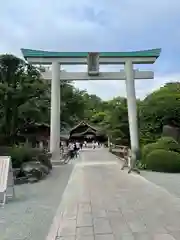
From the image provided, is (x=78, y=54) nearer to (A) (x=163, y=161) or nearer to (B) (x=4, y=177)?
(A) (x=163, y=161)

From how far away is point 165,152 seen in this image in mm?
18172

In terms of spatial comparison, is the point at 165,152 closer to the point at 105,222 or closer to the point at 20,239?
the point at 105,222

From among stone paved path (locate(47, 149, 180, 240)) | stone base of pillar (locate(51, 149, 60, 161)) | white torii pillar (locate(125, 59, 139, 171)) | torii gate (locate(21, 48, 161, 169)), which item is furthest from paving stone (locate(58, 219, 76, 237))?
torii gate (locate(21, 48, 161, 169))

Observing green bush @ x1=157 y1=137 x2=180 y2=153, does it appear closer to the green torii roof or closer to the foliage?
the foliage

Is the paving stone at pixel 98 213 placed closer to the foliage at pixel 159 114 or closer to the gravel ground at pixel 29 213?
the gravel ground at pixel 29 213

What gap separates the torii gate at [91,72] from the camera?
88.5 ft

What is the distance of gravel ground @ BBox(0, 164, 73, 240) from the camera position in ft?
19.7

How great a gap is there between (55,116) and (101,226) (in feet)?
68.9

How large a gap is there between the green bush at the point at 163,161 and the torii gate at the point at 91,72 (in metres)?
7.96

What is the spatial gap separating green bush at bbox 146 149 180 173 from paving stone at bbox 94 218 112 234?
11.4 meters

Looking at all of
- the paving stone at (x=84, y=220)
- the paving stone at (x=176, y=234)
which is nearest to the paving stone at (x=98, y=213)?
the paving stone at (x=84, y=220)

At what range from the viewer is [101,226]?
626cm

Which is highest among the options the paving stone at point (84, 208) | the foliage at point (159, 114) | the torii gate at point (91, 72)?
the torii gate at point (91, 72)

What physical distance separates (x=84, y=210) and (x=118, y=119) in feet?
107
